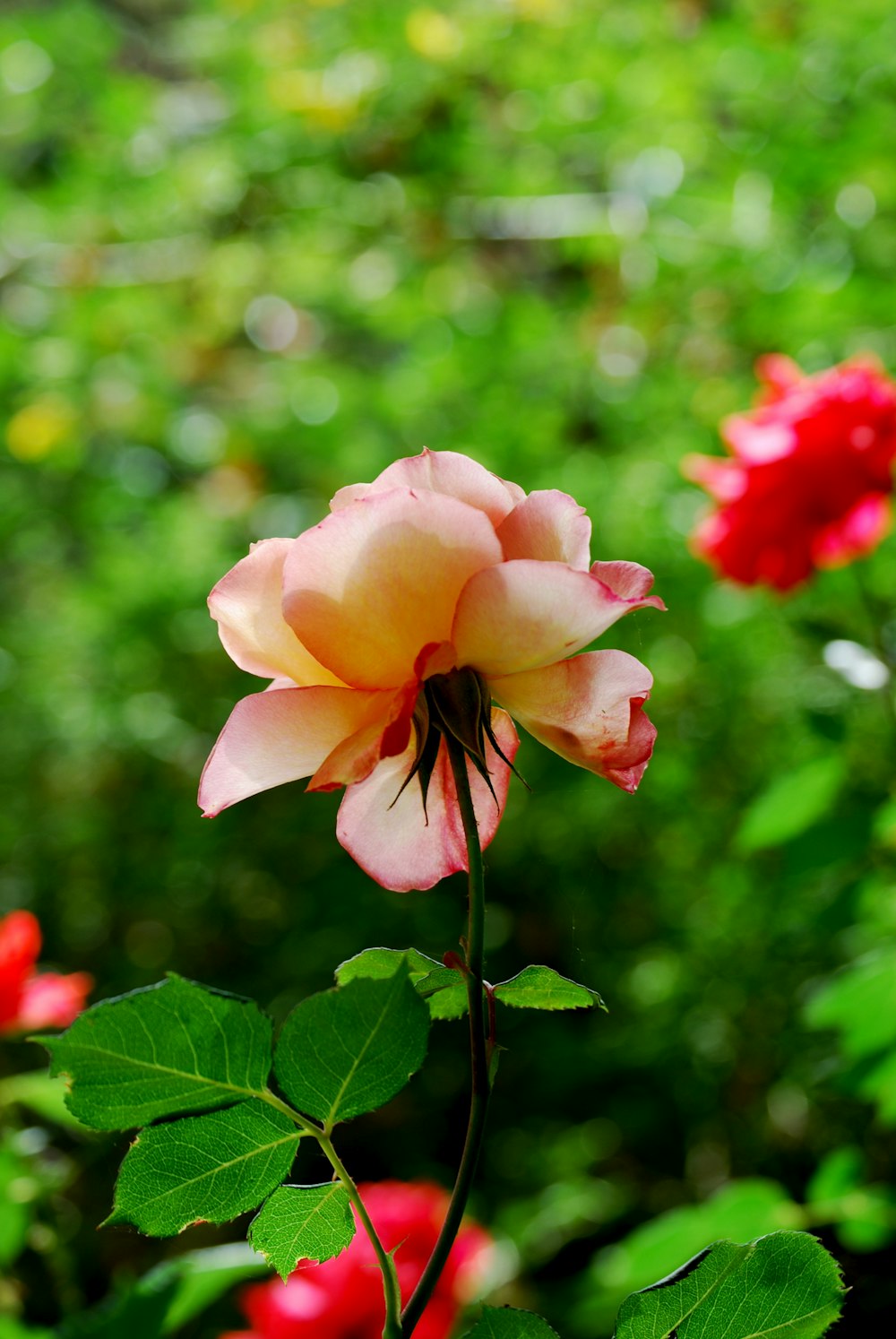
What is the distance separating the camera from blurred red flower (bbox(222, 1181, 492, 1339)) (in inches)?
25.3

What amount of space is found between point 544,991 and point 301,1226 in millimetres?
70

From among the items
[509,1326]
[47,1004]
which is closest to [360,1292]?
[47,1004]

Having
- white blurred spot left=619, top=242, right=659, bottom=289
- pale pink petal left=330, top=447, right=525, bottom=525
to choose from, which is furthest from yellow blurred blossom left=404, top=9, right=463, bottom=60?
pale pink petal left=330, top=447, right=525, bottom=525

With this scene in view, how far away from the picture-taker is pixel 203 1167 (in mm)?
234

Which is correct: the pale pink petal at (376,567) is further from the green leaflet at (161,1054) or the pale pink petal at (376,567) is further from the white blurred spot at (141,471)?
the white blurred spot at (141,471)

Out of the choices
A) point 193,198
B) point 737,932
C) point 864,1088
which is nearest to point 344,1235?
point 864,1088

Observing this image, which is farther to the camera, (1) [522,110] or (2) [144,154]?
(2) [144,154]

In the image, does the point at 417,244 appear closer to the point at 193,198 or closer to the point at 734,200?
the point at 193,198

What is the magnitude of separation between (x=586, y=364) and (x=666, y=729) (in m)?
0.64

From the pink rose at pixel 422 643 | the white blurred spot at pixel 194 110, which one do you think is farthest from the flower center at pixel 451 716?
the white blurred spot at pixel 194 110

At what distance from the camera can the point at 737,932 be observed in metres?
1.50

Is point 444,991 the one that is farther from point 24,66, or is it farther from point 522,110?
point 24,66

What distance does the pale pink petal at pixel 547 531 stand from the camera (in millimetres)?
264

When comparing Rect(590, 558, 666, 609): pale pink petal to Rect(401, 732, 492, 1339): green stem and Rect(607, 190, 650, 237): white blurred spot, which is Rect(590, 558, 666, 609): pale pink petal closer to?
Rect(401, 732, 492, 1339): green stem
